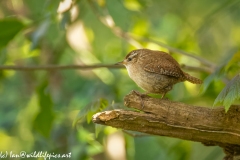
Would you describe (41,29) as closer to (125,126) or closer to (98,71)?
(98,71)

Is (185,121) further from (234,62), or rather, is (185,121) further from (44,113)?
(44,113)

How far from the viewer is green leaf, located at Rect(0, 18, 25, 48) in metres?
3.23

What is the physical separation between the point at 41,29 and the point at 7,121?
182cm

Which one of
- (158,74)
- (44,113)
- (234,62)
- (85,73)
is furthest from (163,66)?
(85,73)

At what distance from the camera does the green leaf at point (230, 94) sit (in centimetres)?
211

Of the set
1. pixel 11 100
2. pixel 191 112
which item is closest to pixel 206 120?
pixel 191 112

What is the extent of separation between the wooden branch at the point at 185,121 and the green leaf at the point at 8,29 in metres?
1.26

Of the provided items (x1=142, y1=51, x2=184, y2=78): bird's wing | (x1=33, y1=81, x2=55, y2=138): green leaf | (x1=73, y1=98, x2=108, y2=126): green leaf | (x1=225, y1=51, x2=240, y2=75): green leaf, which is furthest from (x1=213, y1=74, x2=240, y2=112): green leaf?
(x1=33, y1=81, x2=55, y2=138): green leaf

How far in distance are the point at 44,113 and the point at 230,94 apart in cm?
170

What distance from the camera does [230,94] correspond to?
2.15m

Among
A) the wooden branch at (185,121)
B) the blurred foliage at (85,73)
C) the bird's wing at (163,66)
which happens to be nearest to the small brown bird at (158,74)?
the bird's wing at (163,66)

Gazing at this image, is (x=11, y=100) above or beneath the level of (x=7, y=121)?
above

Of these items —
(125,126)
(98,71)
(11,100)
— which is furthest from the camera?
(11,100)

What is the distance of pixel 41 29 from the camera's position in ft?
11.5
